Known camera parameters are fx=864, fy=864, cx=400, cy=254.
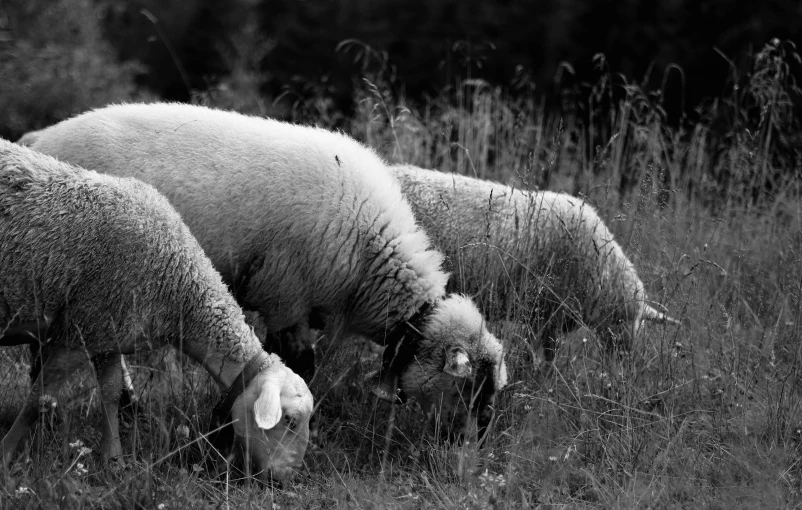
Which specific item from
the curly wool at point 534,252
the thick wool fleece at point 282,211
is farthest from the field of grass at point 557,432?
the thick wool fleece at point 282,211

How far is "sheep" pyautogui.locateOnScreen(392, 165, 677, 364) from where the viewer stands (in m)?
4.69

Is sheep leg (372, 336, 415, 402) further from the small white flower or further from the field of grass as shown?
the small white flower

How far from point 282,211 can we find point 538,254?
1469 mm

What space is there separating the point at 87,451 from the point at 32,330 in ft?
2.03

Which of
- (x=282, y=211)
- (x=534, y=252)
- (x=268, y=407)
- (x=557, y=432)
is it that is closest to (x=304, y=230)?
(x=282, y=211)

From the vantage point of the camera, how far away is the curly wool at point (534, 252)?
4695mm

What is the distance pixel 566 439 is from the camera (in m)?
3.73

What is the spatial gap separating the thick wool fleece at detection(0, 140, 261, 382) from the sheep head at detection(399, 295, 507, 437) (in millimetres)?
940

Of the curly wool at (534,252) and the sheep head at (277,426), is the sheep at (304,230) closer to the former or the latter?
the curly wool at (534,252)

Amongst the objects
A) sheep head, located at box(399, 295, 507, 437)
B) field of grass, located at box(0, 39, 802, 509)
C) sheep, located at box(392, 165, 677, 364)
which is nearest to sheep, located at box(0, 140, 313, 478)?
field of grass, located at box(0, 39, 802, 509)

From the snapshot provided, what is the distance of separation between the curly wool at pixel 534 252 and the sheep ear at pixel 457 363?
45 cm

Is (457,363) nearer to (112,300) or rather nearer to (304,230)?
(304,230)

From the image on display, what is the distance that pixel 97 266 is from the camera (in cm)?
356

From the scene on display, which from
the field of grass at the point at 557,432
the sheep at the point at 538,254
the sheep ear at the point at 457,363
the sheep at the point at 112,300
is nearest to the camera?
the field of grass at the point at 557,432
